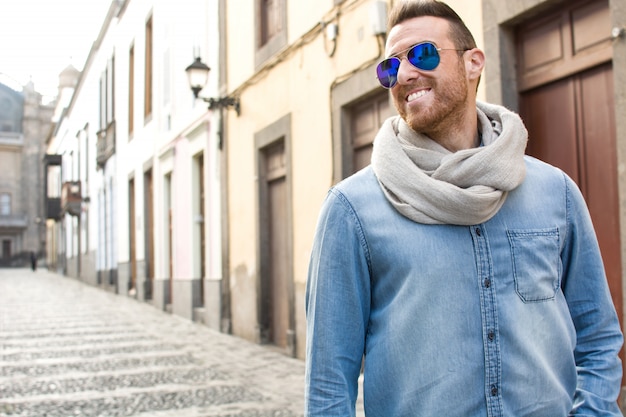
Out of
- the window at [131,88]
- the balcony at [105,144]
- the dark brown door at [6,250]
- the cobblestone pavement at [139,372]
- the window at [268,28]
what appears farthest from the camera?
the dark brown door at [6,250]

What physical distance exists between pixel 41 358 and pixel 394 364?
27.8ft

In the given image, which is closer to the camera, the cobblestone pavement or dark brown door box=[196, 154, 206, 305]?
the cobblestone pavement

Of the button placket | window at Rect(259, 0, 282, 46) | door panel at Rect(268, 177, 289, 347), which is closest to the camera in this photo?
the button placket

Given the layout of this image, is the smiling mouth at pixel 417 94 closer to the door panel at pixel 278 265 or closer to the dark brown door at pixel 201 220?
the door panel at pixel 278 265

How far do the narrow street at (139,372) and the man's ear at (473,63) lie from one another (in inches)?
175

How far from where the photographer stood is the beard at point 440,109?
67.1 inches

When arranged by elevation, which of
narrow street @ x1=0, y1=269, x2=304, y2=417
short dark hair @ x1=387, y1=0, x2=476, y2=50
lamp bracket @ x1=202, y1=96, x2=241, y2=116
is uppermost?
lamp bracket @ x1=202, y1=96, x2=241, y2=116

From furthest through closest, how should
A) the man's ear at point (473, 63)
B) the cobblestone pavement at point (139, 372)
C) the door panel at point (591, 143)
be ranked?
1. the cobblestone pavement at point (139, 372)
2. the door panel at point (591, 143)
3. the man's ear at point (473, 63)

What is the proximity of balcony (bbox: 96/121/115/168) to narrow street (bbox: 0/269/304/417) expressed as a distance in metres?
11.5

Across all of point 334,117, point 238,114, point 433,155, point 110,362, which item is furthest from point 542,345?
point 238,114

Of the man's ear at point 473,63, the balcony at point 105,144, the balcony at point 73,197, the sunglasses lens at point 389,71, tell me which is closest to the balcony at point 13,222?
the balcony at point 73,197

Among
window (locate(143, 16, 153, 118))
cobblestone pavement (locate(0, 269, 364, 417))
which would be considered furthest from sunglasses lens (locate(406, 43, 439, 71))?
window (locate(143, 16, 153, 118))

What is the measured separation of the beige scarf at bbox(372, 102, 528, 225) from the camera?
1.59 m

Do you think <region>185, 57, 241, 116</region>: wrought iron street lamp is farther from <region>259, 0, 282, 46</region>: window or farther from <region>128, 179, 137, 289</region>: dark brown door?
<region>128, 179, 137, 289</region>: dark brown door
